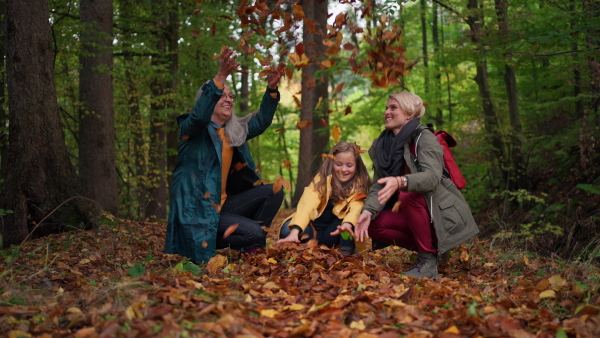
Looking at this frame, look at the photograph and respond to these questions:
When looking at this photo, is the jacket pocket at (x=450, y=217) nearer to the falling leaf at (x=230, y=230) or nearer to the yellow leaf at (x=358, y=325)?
the yellow leaf at (x=358, y=325)

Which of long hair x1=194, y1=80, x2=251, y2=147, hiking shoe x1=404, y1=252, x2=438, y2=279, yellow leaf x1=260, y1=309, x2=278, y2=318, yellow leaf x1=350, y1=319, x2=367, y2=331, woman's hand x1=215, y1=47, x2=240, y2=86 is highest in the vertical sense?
woman's hand x1=215, y1=47, x2=240, y2=86

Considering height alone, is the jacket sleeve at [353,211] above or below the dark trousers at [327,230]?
above

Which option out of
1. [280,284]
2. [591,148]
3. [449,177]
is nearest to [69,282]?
[280,284]

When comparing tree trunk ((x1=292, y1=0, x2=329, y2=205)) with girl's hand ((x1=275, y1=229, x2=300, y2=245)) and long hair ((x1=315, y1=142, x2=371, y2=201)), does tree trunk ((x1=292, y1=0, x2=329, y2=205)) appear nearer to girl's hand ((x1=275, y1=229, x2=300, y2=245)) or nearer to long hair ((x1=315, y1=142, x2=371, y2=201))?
long hair ((x1=315, y1=142, x2=371, y2=201))

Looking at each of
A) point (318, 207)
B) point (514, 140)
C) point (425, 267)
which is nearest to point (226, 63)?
point (318, 207)

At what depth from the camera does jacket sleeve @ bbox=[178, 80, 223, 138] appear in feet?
13.1

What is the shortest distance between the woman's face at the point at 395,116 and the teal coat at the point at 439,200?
0.60 feet

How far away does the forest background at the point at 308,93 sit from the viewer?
5012 millimetres

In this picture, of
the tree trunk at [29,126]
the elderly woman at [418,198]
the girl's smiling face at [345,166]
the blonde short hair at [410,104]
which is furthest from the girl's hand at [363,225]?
the tree trunk at [29,126]

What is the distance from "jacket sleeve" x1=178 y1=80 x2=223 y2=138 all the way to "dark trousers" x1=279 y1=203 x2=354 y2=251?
1139mm

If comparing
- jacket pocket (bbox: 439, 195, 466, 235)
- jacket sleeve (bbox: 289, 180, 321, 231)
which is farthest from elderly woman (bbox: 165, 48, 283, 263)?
jacket pocket (bbox: 439, 195, 466, 235)

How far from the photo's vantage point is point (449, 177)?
402cm

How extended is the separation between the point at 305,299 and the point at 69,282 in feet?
5.53

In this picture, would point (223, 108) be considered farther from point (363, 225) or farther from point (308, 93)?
point (308, 93)
